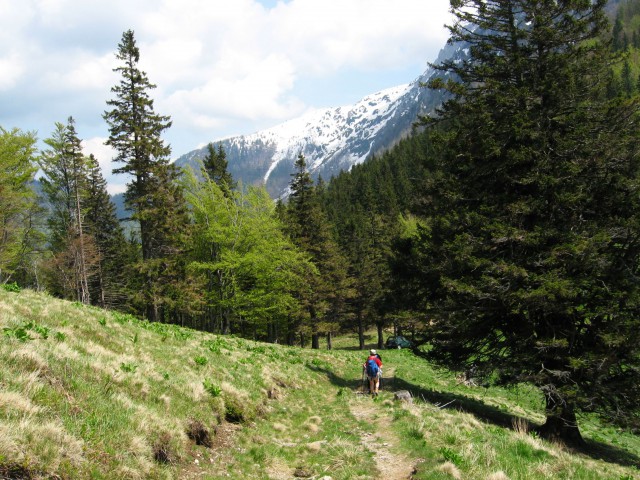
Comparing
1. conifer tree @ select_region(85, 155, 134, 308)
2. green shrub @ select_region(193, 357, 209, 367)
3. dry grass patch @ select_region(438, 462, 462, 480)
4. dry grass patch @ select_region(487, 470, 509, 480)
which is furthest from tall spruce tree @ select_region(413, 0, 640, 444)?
conifer tree @ select_region(85, 155, 134, 308)

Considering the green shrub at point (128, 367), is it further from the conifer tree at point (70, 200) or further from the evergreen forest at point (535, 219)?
the conifer tree at point (70, 200)

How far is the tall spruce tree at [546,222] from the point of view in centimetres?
1198

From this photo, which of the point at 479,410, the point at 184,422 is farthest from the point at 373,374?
the point at 184,422

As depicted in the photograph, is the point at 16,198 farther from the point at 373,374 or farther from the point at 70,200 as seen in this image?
the point at 373,374

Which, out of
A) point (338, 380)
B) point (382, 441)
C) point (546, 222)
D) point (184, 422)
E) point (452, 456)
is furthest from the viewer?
point (338, 380)

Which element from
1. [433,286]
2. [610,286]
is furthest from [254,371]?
[610,286]

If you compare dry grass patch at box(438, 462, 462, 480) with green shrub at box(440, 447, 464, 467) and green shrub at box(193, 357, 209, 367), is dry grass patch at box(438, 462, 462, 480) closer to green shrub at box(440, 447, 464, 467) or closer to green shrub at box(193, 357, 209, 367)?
green shrub at box(440, 447, 464, 467)

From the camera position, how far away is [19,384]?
5324 millimetres

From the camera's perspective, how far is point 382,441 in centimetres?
969

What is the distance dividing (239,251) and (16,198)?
51.1 ft

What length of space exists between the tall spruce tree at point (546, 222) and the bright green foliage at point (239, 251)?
1822 centimetres

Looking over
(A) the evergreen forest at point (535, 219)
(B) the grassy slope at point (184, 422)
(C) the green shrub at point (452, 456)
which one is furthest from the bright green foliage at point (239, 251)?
(C) the green shrub at point (452, 456)

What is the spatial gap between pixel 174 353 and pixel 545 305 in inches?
433

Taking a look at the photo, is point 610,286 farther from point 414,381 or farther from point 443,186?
point 414,381
